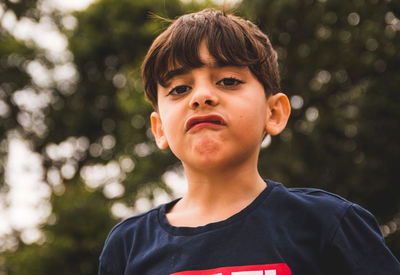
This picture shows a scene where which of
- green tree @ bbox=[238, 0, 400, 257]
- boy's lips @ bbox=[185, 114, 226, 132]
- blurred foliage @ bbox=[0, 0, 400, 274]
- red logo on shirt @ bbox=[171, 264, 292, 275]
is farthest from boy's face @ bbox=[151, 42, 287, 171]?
green tree @ bbox=[238, 0, 400, 257]

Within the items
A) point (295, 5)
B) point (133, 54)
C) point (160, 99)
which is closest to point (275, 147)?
point (295, 5)

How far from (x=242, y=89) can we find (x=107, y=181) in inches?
237

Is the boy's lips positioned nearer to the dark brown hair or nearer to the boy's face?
the boy's face

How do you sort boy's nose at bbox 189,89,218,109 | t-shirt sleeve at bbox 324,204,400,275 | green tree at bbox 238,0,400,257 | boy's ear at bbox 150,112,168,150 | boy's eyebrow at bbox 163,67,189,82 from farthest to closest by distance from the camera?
green tree at bbox 238,0,400,257
boy's ear at bbox 150,112,168,150
boy's eyebrow at bbox 163,67,189,82
boy's nose at bbox 189,89,218,109
t-shirt sleeve at bbox 324,204,400,275

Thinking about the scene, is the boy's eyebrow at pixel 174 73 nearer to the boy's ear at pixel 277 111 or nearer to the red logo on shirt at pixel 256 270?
the boy's ear at pixel 277 111

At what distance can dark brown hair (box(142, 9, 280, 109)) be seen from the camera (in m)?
1.62

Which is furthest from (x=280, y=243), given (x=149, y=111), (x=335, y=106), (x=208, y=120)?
(x=149, y=111)

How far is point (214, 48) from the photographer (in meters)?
1.61

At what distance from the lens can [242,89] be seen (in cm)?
160

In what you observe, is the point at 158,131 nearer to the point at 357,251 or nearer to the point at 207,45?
the point at 207,45

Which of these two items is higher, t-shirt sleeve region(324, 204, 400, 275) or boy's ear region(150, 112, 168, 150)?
boy's ear region(150, 112, 168, 150)

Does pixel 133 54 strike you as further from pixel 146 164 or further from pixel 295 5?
pixel 295 5

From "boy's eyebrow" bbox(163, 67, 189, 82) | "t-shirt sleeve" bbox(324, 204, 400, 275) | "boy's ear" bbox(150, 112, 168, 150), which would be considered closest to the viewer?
"t-shirt sleeve" bbox(324, 204, 400, 275)

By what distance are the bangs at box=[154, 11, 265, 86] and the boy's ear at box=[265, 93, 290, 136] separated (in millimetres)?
168
